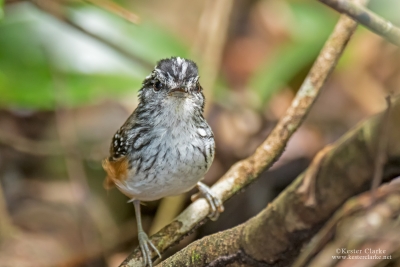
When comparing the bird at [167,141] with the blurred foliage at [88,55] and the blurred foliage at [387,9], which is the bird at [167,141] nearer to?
the blurred foliage at [88,55]

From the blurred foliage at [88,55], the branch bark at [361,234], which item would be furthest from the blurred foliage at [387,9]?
the branch bark at [361,234]

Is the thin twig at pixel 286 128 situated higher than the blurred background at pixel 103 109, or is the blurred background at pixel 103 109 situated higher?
the blurred background at pixel 103 109

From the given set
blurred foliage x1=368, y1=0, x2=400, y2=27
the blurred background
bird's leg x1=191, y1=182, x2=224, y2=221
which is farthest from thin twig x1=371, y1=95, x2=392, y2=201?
blurred foliage x1=368, y1=0, x2=400, y2=27

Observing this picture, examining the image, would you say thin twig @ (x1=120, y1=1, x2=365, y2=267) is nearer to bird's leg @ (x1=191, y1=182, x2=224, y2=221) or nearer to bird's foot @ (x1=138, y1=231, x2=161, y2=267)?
bird's leg @ (x1=191, y1=182, x2=224, y2=221)

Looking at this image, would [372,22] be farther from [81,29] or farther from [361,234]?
[81,29]

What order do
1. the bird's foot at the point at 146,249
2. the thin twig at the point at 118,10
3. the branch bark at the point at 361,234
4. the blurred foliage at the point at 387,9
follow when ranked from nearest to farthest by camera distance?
the branch bark at the point at 361,234 → the bird's foot at the point at 146,249 → the thin twig at the point at 118,10 → the blurred foliage at the point at 387,9

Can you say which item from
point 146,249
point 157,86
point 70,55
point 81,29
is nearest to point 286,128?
point 157,86
